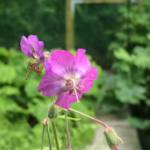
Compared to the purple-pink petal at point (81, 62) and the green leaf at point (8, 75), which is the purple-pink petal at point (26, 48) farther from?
the green leaf at point (8, 75)

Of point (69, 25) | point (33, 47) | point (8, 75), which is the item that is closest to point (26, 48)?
point (33, 47)

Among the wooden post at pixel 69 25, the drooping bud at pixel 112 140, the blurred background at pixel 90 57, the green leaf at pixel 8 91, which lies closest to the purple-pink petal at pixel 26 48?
the drooping bud at pixel 112 140

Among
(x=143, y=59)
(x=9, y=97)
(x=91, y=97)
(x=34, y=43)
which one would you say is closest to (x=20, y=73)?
(x=9, y=97)

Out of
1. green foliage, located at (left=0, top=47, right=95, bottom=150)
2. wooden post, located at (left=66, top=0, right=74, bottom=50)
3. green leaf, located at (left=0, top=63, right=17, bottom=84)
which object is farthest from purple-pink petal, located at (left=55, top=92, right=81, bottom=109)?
wooden post, located at (left=66, top=0, right=74, bottom=50)

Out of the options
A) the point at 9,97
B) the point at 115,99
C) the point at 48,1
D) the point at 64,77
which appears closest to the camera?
the point at 64,77

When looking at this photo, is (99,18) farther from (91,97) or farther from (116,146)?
(116,146)

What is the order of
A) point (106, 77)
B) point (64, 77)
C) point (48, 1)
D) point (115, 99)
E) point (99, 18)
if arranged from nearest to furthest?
1. point (64, 77)
2. point (115, 99)
3. point (106, 77)
4. point (48, 1)
5. point (99, 18)

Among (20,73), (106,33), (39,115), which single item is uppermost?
(106,33)
